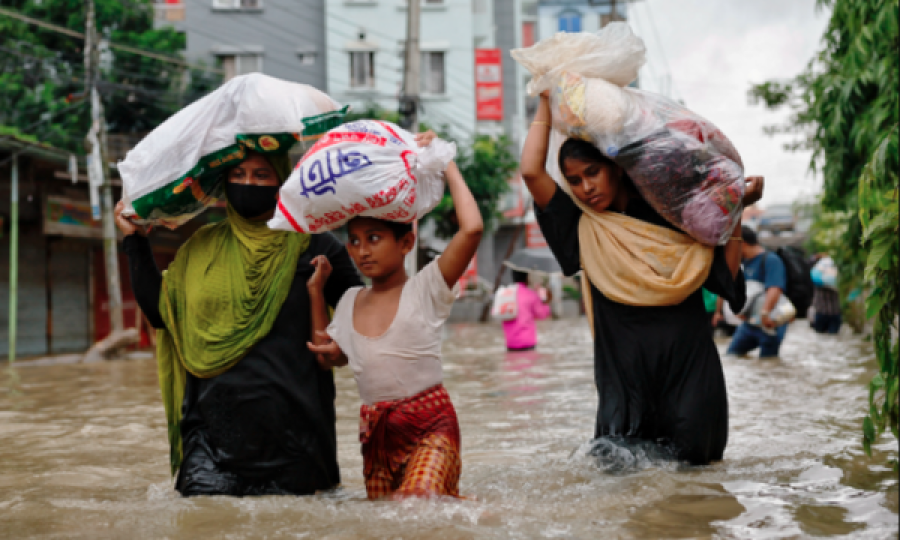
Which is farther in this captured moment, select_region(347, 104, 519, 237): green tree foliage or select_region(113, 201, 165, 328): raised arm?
select_region(347, 104, 519, 237): green tree foliage

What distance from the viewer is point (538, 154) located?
12.7 ft

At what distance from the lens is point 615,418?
392 cm

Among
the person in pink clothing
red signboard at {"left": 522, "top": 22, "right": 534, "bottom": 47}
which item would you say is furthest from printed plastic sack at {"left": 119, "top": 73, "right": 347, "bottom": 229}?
red signboard at {"left": 522, "top": 22, "right": 534, "bottom": 47}

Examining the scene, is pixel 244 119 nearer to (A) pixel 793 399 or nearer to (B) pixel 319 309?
(B) pixel 319 309

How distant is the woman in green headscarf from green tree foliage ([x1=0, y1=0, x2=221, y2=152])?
1387cm

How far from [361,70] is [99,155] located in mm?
14829

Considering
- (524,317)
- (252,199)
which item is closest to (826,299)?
(524,317)

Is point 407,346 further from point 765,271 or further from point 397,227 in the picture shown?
point 765,271

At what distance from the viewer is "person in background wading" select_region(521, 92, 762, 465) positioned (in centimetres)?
377

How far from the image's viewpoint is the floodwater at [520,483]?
10.2ft

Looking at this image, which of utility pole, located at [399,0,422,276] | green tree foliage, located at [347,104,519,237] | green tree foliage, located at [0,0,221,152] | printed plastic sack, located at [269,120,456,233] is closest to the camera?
printed plastic sack, located at [269,120,456,233]

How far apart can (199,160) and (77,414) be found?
5025 millimetres

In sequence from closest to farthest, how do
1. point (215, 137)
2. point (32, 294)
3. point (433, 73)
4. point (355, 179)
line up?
point (355, 179) → point (215, 137) → point (32, 294) → point (433, 73)

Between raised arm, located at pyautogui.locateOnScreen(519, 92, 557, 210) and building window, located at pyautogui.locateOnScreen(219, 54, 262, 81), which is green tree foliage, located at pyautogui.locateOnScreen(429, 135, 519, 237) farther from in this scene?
raised arm, located at pyautogui.locateOnScreen(519, 92, 557, 210)
